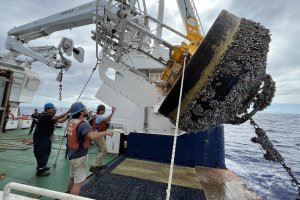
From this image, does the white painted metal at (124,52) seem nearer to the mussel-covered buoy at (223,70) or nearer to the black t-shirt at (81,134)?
the mussel-covered buoy at (223,70)

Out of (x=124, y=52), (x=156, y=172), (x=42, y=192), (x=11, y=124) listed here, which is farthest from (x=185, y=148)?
(x=11, y=124)

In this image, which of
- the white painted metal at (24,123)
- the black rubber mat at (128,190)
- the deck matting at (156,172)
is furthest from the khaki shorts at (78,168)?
the white painted metal at (24,123)

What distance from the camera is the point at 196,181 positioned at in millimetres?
5211

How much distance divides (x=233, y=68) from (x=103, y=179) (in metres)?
3.67

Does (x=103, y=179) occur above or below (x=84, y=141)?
below

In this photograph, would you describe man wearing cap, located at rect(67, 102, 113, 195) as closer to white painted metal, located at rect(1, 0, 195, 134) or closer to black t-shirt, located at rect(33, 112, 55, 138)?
black t-shirt, located at rect(33, 112, 55, 138)

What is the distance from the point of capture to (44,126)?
4410 millimetres

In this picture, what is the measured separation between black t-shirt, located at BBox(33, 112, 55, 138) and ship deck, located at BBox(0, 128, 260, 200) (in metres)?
0.96

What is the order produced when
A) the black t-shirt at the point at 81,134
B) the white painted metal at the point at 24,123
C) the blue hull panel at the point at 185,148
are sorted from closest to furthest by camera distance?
the black t-shirt at the point at 81,134 < the blue hull panel at the point at 185,148 < the white painted metal at the point at 24,123

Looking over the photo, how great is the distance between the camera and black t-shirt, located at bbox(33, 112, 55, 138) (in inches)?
170

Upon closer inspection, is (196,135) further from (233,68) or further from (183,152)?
(233,68)

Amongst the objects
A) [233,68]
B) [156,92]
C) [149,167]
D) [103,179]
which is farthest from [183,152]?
[233,68]

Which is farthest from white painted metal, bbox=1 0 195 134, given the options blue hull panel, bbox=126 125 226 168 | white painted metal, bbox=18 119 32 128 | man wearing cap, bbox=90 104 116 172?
white painted metal, bbox=18 119 32 128

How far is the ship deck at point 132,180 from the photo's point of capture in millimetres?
4211
